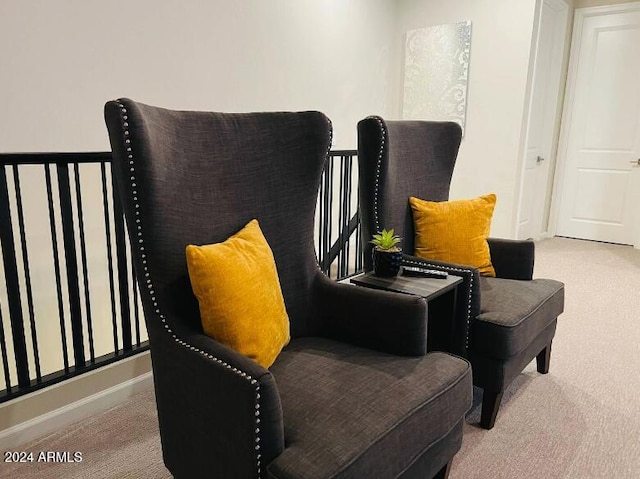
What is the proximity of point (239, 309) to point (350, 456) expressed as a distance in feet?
1.54

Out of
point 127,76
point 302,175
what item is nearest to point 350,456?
point 302,175

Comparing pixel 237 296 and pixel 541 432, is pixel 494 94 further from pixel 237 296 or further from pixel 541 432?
pixel 237 296

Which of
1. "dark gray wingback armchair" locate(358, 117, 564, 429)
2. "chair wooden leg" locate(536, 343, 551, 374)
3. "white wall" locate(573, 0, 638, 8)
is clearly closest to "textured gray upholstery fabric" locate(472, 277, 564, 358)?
"dark gray wingback armchair" locate(358, 117, 564, 429)

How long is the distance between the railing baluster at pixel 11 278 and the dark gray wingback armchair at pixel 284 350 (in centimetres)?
67

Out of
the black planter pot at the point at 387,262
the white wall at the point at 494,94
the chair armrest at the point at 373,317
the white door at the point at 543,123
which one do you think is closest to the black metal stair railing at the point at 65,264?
the chair armrest at the point at 373,317

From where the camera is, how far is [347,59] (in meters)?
4.50

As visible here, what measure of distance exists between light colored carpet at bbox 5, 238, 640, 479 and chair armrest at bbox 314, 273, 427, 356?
55 centimetres

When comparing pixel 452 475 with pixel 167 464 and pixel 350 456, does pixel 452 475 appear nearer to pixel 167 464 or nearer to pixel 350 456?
pixel 350 456

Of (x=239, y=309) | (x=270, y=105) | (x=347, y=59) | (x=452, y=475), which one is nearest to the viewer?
(x=239, y=309)

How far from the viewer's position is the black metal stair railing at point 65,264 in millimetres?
1814

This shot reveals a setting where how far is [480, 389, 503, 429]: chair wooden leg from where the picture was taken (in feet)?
6.41

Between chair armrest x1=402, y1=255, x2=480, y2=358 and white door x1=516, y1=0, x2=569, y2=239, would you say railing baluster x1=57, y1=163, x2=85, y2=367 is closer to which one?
chair armrest x1=402, y1=255, x2=480, y2=358

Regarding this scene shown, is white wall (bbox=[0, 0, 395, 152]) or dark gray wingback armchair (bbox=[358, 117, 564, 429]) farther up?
white wall (bbox=[0, 0, 395, 152])

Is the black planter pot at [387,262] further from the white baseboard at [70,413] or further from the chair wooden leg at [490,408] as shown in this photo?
the white baseboard at [70,413]
